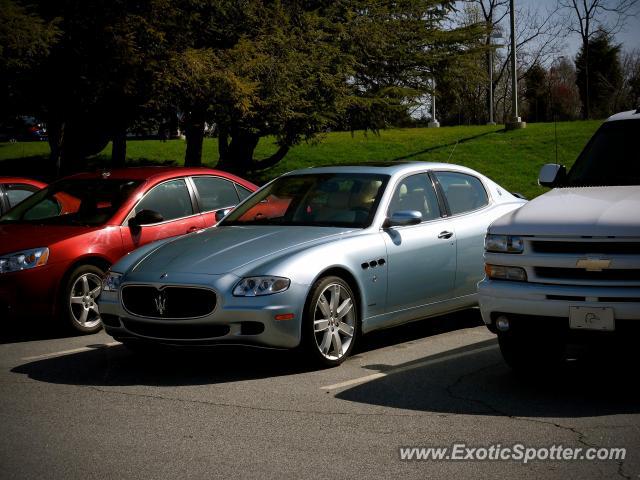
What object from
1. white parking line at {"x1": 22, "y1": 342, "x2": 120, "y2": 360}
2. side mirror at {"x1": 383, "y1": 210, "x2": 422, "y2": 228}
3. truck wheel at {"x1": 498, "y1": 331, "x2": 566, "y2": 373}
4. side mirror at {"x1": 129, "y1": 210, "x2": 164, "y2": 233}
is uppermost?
side mirror at {"x1": 383, "y1": 210, "x2": 422, "y2": 228}

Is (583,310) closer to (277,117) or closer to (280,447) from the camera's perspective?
(280,447)

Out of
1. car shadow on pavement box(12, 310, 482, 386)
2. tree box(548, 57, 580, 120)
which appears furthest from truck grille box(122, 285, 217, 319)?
tree box(548, 57, 580, 120)

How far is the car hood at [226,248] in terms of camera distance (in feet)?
25.3

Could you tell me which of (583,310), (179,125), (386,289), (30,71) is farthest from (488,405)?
(179,125)

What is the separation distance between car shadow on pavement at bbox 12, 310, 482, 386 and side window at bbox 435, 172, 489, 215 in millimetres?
1333

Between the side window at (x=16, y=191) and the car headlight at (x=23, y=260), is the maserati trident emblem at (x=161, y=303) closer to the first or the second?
the car headlight at (x=23, y=260)

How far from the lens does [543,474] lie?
16.3 ft

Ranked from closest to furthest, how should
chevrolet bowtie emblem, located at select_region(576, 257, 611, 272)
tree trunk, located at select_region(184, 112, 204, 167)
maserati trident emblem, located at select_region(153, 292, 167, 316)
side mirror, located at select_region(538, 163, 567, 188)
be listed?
chevrolet bowtie emblem, located at select_region(576, 257, 611, 272) < maserati trident emblem, located at select_region(153, 292, 167, 316) < side mirror, located at select_region(538, 163, 567, 188) < tree trunk, located at select_region(184, 112, 204, 167)

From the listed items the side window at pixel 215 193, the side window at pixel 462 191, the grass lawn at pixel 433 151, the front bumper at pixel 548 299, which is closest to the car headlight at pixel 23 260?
the side window at pixel 215 193

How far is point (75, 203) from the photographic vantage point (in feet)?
35.8

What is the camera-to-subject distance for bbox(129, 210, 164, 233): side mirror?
10312 mm

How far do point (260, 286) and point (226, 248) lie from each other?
0.69 meters

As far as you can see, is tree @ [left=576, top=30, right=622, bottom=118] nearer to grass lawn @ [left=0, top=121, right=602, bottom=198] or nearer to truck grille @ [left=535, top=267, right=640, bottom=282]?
grass lawn @ [left=0, top=121, right=602, bottom=198]

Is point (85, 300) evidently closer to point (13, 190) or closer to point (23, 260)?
point (23, 260)
